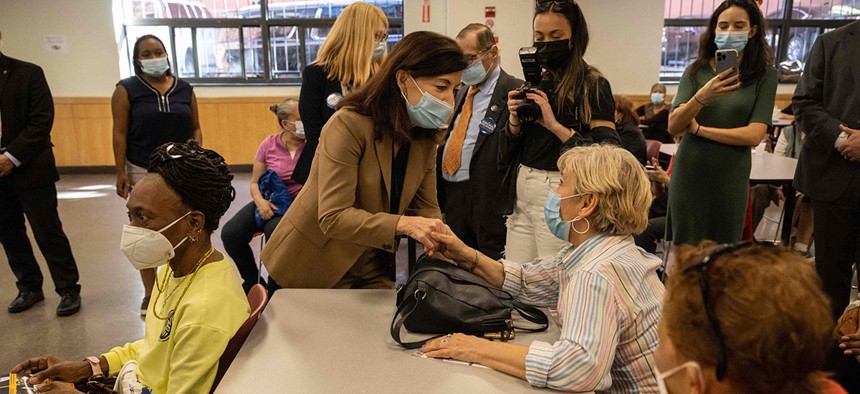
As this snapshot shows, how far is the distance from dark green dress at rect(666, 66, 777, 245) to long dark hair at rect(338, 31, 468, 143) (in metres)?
1.40

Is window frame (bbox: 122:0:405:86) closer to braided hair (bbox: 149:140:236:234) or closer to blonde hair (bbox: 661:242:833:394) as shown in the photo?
braided hair (bbox: 149:140:236:234)

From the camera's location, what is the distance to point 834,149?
245 cm

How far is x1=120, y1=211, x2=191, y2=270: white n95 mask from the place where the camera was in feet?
5.18

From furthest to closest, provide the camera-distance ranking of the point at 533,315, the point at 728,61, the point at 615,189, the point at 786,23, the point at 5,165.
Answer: the point at 786,23
the point at 5,165
the point at 728,61
the point at 533,315
the point at 615,189

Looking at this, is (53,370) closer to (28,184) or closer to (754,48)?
(28,184)

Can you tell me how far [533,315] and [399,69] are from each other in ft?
2.61

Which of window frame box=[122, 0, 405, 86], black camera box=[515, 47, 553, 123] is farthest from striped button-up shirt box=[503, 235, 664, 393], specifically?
window frame box=[122, 0, 405, 86]

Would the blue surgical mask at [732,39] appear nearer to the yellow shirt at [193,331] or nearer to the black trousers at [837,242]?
the black trousers at [837,242]

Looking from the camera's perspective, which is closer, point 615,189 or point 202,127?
point 615,189

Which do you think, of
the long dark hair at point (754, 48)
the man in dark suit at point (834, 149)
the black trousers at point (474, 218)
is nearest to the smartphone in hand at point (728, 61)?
the long dark hair at point (754, 48)

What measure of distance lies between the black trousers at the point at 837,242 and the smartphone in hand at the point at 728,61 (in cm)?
70

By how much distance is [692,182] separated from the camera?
2.64 m

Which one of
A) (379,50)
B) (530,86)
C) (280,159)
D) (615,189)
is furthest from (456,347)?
(280,159)

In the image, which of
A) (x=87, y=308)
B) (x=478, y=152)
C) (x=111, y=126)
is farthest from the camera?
(x=111, y=126)
